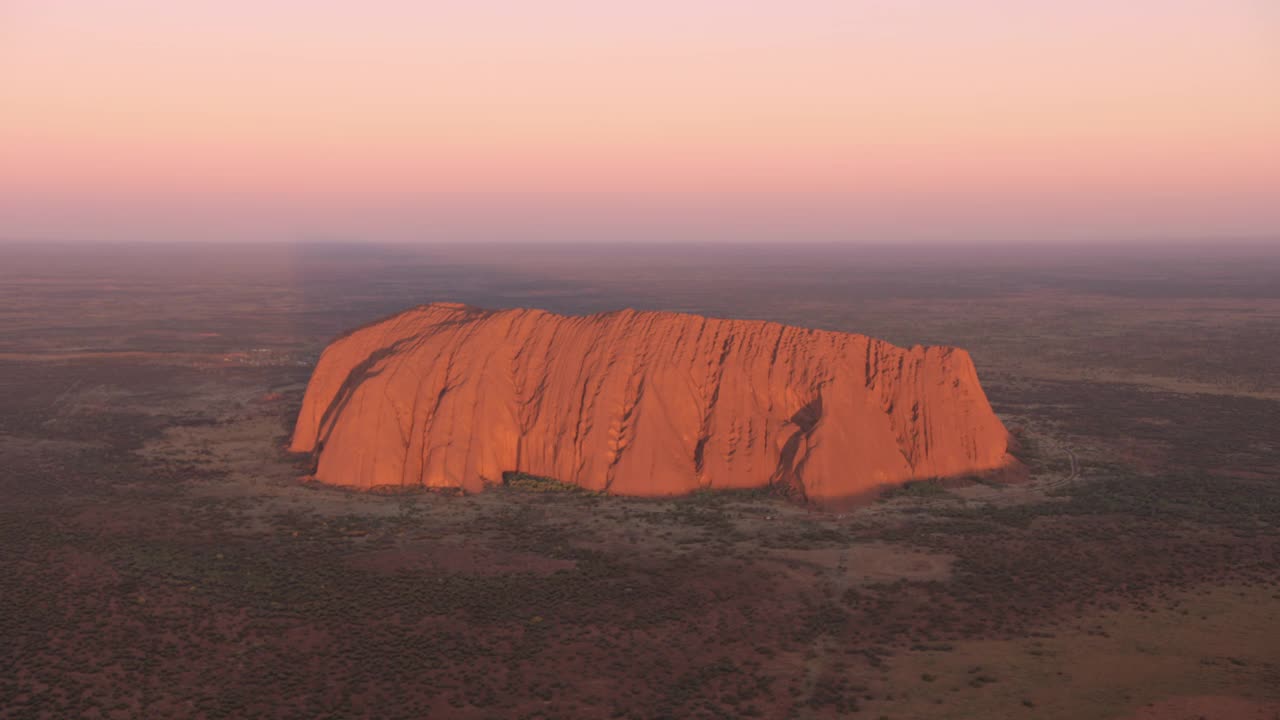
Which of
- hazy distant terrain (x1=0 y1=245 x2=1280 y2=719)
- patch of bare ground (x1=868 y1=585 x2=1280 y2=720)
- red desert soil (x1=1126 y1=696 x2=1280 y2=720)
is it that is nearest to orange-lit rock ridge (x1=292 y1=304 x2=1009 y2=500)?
hazy distant terrain (x1=0 y1=245 x2=1280 y2=719)

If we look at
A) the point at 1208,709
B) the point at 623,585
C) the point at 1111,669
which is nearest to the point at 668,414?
the point at 623,585

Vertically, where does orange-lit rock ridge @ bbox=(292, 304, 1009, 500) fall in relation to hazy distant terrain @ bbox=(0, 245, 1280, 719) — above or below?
above

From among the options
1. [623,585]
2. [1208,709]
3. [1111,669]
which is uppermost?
[623,585]

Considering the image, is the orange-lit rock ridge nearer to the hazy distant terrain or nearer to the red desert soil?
the hazy distant terrain

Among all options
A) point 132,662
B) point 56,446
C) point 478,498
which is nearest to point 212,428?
point 56,446

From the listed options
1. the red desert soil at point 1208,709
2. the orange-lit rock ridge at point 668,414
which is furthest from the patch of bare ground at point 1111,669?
the orange-lit rock ridge at point 668,414

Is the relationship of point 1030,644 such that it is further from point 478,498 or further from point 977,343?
point 977,343

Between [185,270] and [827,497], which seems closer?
[827,497]

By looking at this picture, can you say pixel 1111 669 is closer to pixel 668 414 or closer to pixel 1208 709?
pixel 1208 709
